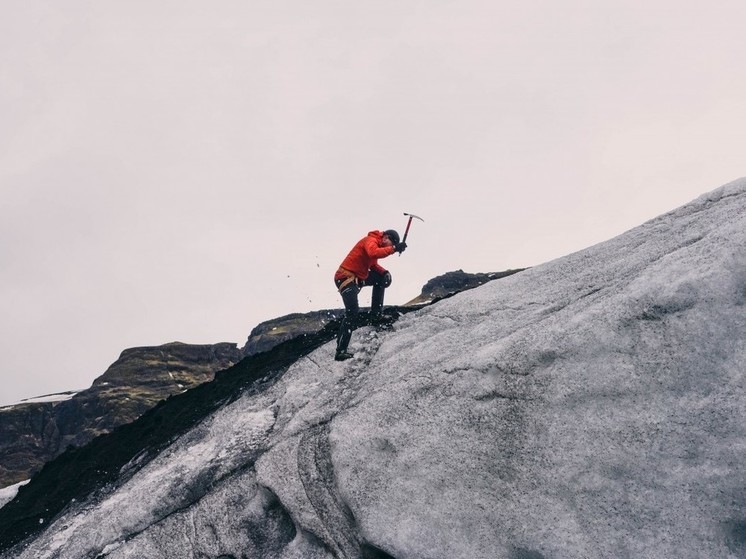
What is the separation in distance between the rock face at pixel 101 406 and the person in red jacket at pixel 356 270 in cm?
8932

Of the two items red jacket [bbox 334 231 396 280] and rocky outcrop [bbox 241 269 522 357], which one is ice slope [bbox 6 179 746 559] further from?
rocky outcrop [bbox 241 269 522 357]

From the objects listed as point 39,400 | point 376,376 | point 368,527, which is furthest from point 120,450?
point 39,400

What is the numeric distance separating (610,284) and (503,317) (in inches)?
124

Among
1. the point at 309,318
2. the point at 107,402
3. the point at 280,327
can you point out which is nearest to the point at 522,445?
the point at 107,402

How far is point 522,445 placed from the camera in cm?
1209

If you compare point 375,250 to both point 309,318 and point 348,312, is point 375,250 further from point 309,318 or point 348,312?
point 309,318

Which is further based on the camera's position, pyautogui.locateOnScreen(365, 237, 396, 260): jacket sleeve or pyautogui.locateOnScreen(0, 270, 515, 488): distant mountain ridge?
pyautogui.locateOnScreen(0, 270, 515, 488): distant mountain ridge

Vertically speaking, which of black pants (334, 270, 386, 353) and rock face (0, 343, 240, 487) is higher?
rock face (0, 343, 240, 487)

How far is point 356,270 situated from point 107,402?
103 metres

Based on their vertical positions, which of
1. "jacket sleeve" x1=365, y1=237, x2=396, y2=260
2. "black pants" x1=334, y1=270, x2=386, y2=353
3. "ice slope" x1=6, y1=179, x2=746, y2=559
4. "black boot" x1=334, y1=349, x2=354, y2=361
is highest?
"jacket sleeve" x1=365, y1=237, x2=396, y2=260

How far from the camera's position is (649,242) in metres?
16.1

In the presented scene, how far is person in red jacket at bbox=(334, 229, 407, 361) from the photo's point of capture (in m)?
18.2

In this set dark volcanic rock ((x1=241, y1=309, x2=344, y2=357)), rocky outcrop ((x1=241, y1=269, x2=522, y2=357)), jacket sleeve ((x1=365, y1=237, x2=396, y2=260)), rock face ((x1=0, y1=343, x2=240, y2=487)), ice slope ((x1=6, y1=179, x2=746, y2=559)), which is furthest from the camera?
rocky outcrop ((x1=241, y1=269, x2=522, y2=357))

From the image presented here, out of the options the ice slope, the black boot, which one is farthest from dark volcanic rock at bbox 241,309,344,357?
the ice slope
